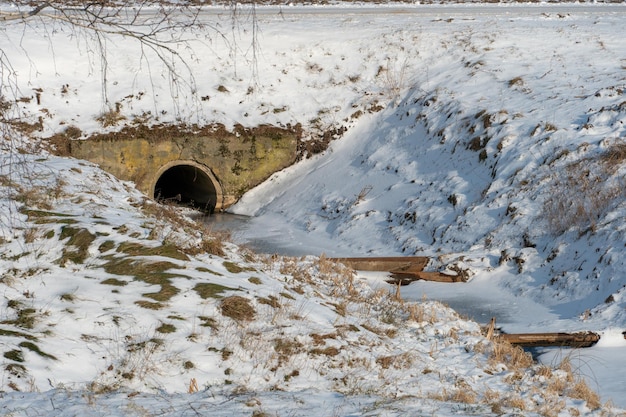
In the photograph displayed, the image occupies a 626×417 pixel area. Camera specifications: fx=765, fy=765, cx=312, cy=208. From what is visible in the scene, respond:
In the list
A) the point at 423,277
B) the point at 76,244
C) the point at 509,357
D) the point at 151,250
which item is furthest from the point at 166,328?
the point at 423,277

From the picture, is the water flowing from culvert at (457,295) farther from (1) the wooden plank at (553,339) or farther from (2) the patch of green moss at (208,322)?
(2) the patch of green moss at (208,322)

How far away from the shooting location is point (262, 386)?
6.36 metres

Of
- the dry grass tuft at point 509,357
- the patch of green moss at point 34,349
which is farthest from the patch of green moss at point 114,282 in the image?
the dry grass tuft at point 509,357

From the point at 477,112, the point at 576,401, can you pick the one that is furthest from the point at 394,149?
the point at 576,401

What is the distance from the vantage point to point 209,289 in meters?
7.76

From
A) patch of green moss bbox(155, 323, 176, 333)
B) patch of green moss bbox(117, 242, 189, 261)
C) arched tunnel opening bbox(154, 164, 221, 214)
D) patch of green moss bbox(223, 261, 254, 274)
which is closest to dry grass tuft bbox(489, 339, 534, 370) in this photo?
patch of green moss bbox(223, 261, 254, 274)

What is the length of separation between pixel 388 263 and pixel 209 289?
5.10 m

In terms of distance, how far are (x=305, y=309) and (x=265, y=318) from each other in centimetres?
72

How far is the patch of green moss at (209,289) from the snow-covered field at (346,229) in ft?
0.22

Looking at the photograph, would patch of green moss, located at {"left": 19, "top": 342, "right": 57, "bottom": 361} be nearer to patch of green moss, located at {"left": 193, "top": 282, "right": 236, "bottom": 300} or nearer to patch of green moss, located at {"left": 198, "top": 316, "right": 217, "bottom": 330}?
patch of green moss, located at {"left": 198, "top": 316, "right": 217, "bottom": 330}

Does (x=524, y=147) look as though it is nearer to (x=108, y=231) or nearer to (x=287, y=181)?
(x=287, y=181)

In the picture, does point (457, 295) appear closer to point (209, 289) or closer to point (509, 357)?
point (509, 357)

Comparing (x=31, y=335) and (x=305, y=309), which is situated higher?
(x=31, y=335)

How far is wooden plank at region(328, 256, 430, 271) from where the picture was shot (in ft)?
40.3
